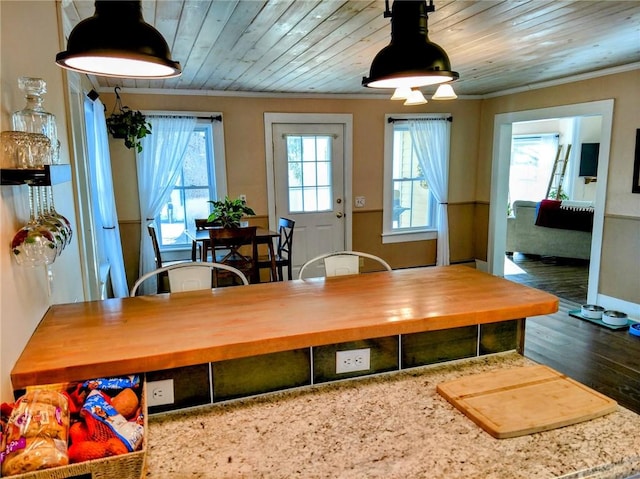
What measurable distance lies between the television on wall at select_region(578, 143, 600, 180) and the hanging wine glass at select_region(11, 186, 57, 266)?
8940 millimetres

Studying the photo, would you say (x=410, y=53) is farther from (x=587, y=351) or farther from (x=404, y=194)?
(x=404, y=194)

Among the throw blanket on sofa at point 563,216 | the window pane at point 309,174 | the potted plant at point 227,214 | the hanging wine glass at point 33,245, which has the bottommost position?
the throw blanket on sofa at point 563,216

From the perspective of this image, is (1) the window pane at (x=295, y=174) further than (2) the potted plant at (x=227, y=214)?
Yes

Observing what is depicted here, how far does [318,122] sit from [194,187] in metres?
1.68

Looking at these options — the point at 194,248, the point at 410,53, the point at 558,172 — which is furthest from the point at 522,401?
the point at 558,172

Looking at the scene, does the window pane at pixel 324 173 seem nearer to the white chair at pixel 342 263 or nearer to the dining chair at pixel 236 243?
the dining chair at pixel 236 243

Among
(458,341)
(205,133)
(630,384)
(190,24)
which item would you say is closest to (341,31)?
(190,24)

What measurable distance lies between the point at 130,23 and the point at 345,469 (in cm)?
121

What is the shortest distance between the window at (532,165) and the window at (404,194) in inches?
151

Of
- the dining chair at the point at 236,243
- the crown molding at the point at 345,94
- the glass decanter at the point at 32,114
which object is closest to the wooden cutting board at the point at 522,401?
the glass decanter at the point at 32,114

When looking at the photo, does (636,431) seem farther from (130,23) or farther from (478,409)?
(130,23)

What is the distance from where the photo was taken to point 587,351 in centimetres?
351

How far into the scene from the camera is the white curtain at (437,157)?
569cm

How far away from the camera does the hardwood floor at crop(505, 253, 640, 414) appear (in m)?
2.95
